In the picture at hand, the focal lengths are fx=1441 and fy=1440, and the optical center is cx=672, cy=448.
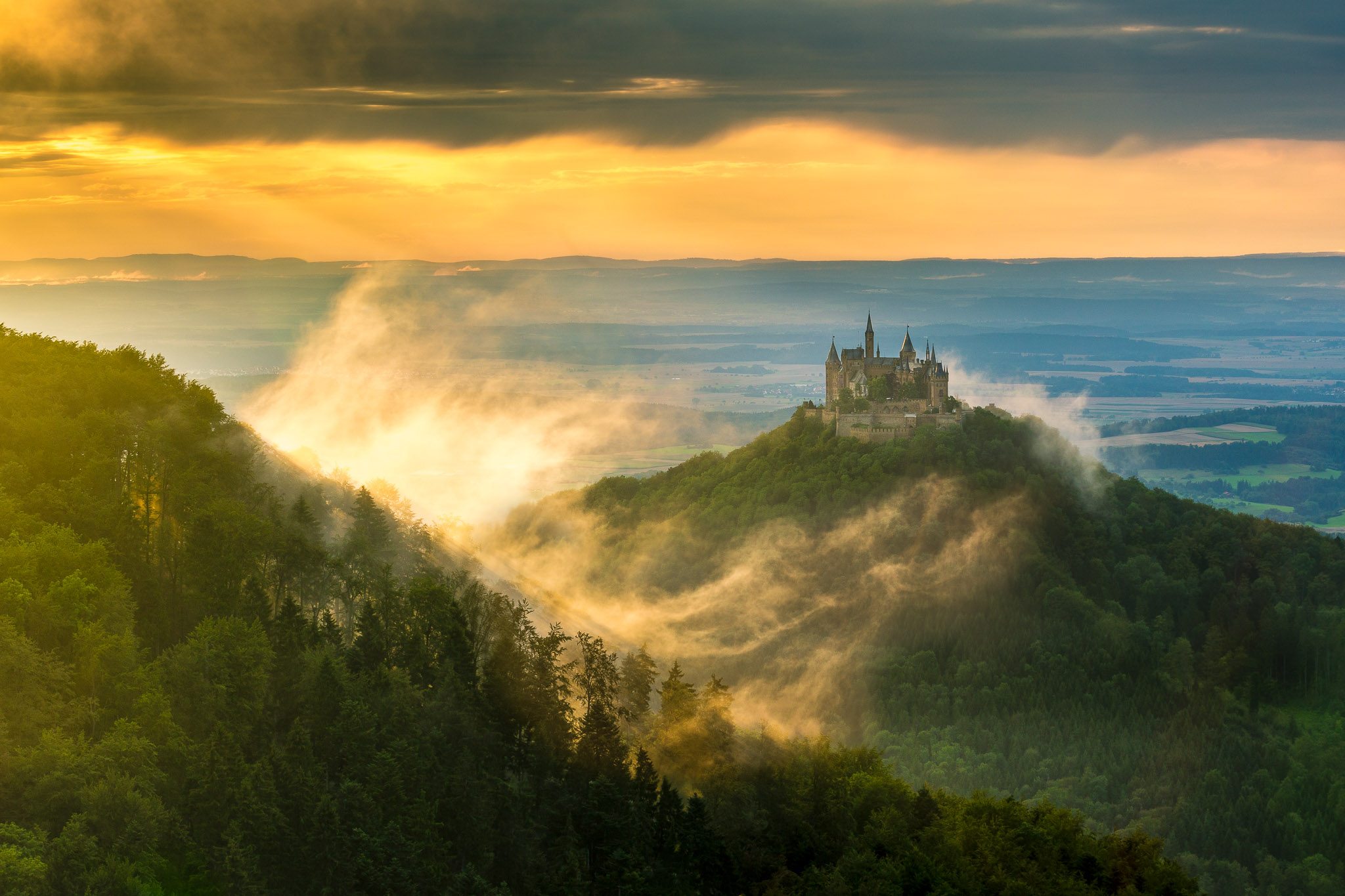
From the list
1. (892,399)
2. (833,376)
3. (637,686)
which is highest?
(833,376)

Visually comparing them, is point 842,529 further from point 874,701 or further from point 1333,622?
point 1333,622

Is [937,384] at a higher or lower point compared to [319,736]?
higher

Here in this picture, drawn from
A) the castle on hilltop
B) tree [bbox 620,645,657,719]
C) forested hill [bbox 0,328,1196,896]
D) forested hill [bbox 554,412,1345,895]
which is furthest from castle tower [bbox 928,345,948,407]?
tree [bbox 620,645,657,719]

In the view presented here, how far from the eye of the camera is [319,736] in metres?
37.6

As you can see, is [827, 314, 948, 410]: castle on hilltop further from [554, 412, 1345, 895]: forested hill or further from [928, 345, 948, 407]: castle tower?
[554, 412, 1345, 895]: forested hill

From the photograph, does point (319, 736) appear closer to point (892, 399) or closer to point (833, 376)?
point (892, 399)

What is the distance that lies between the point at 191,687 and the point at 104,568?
4531 mm

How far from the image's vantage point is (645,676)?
177ft

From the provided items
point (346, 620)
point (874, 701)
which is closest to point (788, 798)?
point (346, 620)

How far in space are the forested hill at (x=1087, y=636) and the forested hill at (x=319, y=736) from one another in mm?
Answer: 48569

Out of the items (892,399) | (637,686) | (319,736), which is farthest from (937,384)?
(319,736)

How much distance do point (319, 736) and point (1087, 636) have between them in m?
93.1

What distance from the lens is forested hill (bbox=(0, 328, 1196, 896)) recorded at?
32031 mm

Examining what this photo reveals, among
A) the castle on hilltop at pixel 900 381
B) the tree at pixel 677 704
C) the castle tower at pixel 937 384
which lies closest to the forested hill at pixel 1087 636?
the castle tower at pixel 937 384
